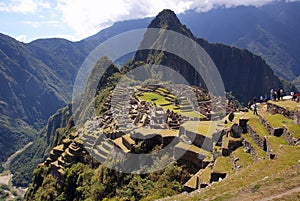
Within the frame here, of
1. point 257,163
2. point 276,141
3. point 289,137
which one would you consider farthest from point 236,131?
point 257,163

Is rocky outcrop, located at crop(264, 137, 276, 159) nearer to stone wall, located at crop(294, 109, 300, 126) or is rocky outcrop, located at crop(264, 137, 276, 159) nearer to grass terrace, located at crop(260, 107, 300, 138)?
grass terrace, located at crop(260, 107, 300, 138)

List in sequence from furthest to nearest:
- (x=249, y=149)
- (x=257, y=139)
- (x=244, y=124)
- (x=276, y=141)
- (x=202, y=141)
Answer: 1. (x=202, y=141)
2. (x=244, y=124)
3. (x=249, y=149)
4. (x=257, y=139)
5. (x=276, y=141)

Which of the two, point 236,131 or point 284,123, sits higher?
point 284,123

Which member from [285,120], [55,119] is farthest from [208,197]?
[55,119]

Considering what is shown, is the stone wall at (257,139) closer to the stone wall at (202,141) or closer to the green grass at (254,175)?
the green grass at (254,175)

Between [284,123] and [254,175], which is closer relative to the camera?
[254,175]

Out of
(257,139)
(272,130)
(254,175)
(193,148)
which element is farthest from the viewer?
(193,148)

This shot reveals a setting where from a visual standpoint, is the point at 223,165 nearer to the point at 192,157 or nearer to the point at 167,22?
the point at 192,157

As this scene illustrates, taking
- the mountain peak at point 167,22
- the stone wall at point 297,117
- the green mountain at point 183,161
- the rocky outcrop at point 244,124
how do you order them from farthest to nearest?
the mountain peak at point 167,22
the rocky outcrop at point 244,124
the stone wall at point 297,117
the green mountain at point 183,161

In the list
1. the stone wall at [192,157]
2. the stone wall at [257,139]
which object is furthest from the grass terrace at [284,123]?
the stone wall at [192,157]
